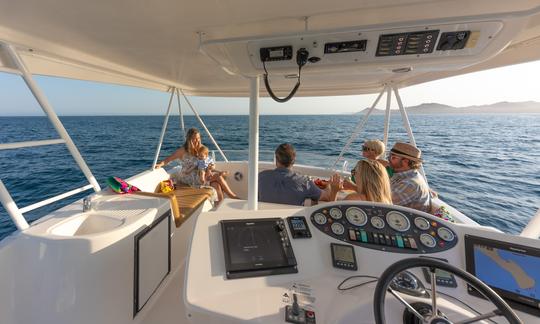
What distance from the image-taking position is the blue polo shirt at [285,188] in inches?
74.4

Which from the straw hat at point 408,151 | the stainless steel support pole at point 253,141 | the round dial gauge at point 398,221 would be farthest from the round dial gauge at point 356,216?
the straw hat at point 408,151

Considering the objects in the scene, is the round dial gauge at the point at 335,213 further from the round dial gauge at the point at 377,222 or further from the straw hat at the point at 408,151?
the straw hat at the point at 408,151

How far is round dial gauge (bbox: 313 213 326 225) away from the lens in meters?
1.14

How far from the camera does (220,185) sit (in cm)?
302

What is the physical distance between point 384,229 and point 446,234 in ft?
0.90

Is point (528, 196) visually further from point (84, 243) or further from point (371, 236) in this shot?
point (84, 243)

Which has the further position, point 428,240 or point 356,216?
point 356,216

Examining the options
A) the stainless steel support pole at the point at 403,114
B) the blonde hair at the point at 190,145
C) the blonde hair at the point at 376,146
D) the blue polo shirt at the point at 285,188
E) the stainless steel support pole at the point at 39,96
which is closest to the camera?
the stainless steel support pole at the point at 39,96

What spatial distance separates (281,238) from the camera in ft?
3.52

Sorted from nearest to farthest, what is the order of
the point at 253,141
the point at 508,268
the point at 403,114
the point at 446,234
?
the point at 508,268 → the point at 446,234 → the point at 253,141 → the point at 403,114

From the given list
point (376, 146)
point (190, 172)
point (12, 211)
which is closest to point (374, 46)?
point (376, 146)

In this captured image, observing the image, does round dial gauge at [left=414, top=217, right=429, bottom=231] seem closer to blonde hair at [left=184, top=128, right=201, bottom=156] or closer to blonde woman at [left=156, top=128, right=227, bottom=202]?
blonde woman at [left=156, top=128, right=227, bottom=202]

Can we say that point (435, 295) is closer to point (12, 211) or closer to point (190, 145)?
point (12, 211)

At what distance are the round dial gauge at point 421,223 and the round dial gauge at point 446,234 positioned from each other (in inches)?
2.1
